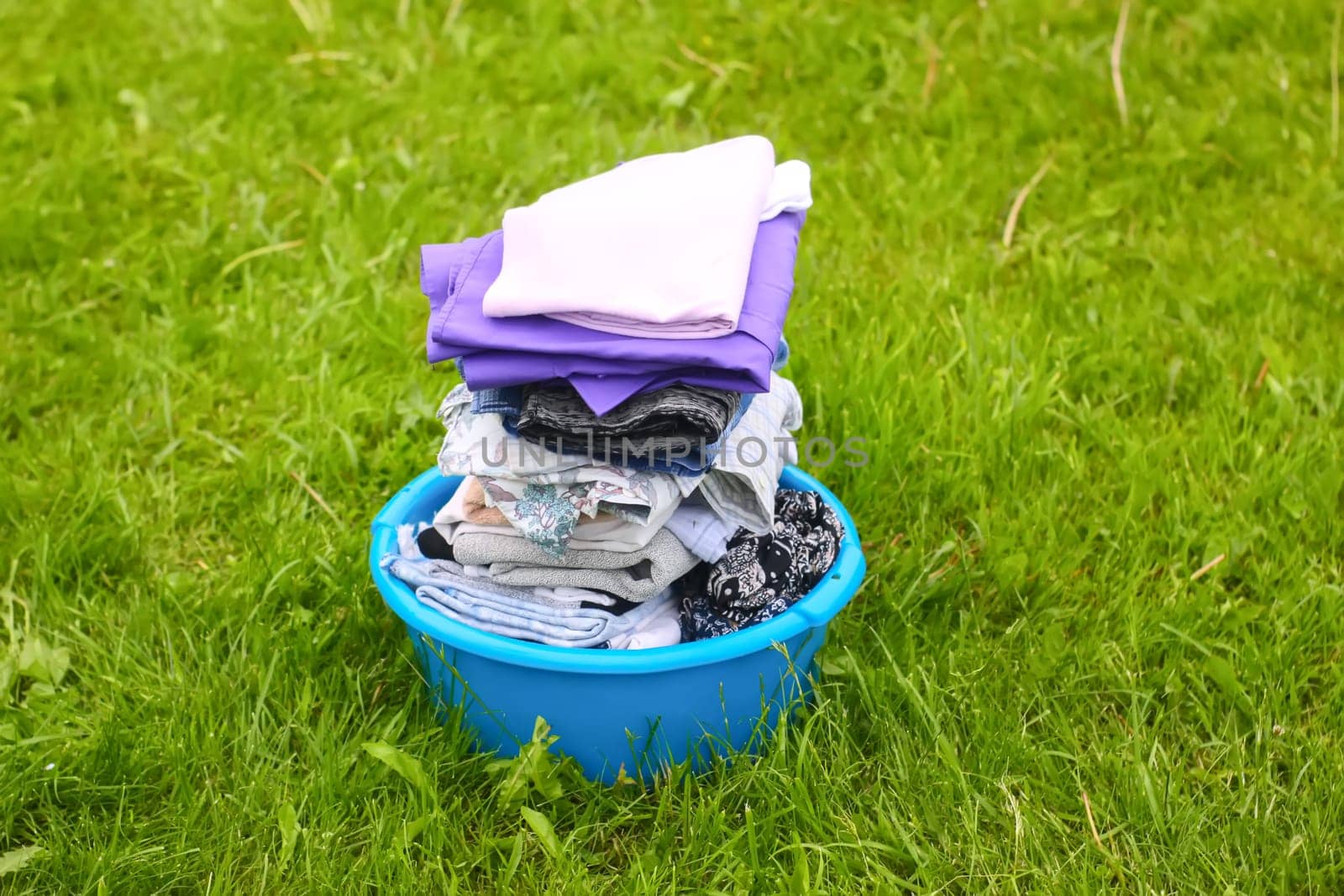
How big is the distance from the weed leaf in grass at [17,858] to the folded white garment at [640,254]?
3.46 ft

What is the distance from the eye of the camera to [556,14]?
4.34 metres

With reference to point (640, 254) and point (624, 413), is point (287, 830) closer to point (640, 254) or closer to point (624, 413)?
point (624, 413)

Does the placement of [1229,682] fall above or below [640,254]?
below

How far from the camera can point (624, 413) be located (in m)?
1.85

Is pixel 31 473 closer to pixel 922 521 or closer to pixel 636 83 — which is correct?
pixel 922 521

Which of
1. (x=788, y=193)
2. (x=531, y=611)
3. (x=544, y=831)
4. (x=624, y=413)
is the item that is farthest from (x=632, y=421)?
(x=544, y=831)

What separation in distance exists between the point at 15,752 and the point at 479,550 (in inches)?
32.2

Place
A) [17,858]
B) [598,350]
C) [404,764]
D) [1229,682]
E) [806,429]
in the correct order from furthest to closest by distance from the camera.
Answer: [806,429] < [1229,682] < [404,764] < [17,858] < [598,350]

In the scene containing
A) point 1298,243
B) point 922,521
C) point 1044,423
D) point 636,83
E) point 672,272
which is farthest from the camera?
point 636,83

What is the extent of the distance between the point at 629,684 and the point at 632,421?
415 millimetres

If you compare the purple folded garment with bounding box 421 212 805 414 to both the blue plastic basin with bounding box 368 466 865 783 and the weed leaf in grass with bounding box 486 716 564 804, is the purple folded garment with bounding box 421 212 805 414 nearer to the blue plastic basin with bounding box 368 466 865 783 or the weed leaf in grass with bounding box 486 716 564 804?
the blue plastic basin with bounding box 368 466 865 783

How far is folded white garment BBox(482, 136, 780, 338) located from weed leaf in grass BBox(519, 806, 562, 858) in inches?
29.9

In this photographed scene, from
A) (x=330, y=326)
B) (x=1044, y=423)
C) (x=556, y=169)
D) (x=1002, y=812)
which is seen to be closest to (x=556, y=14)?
(x=556, y=169)

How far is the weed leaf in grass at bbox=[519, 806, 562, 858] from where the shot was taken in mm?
1967
